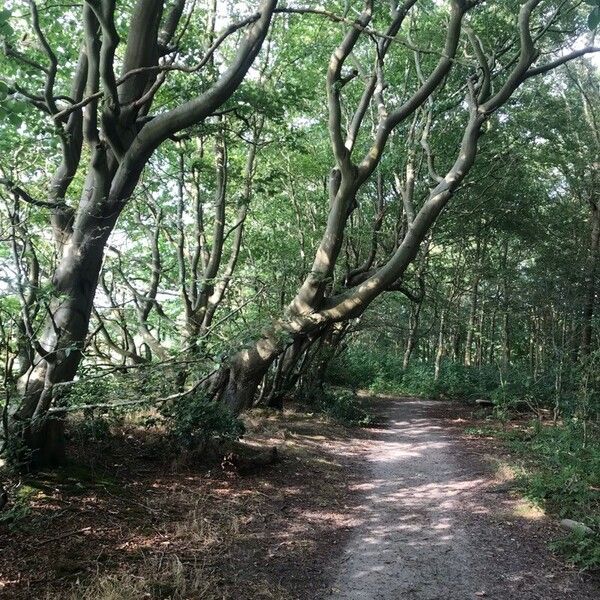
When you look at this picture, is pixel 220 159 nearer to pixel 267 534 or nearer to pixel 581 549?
pixel 267 534

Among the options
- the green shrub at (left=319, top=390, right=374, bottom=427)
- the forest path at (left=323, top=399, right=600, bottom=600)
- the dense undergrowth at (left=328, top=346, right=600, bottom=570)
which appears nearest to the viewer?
the forest path at (left=323, top=399, right=600, bottom=600)

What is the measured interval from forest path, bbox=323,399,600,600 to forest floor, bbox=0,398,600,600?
19mm

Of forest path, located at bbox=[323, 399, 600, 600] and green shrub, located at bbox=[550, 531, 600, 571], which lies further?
green shrub, located at bbox=[550, 531, 600, 571]

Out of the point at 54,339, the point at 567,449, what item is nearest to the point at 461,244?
the point at 567,449

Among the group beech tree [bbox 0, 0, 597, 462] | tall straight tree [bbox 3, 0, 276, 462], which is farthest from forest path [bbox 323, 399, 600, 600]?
tall straight tree [bbox 3, 0, 276, 462]

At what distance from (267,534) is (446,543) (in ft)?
6.38

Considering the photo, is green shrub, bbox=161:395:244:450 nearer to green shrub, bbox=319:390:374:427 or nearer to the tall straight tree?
the tall straight tree

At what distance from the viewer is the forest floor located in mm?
4262

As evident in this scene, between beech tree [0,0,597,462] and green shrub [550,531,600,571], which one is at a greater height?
beech tree [0,0,597,462]

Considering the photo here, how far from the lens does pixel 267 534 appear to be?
18.4 feet

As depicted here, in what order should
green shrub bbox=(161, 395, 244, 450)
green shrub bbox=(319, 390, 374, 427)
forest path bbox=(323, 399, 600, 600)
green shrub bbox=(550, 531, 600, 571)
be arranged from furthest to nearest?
green shrub bbox=(319, 390, 374, 427) → green shrub bbox=(161, 395, 244, 450) → green shrub bbox=(550, 531, 600, 571) → forest path bbox=(323, 399, 600, 600)

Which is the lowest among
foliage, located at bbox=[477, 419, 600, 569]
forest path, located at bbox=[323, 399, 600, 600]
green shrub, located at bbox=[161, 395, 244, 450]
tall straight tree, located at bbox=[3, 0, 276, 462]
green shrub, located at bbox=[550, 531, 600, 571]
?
forest path, located at bbox=[323, 399, 600, 600]

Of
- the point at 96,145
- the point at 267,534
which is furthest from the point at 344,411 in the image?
the point at 96,145

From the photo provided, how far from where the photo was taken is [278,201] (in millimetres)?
15617
